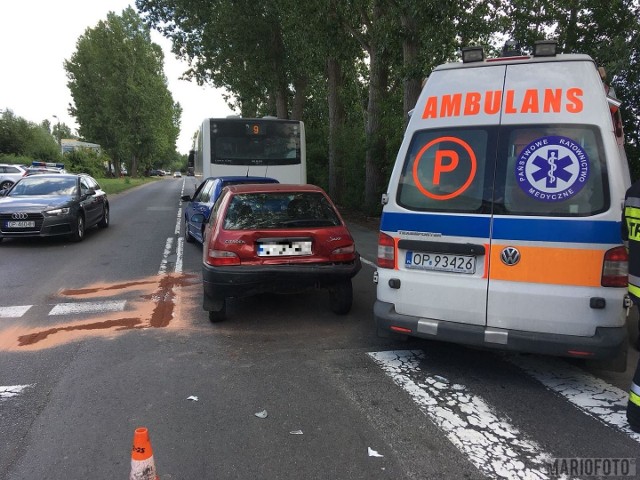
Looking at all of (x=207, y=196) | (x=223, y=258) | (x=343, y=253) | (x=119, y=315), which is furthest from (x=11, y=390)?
(x=207, y=196)

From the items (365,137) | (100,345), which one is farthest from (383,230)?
(365,137)

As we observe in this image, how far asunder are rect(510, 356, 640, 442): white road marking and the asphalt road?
0.02m

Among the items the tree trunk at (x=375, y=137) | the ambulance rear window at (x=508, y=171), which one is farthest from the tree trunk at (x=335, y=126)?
the ambulance rear window at (x=508, y=171)

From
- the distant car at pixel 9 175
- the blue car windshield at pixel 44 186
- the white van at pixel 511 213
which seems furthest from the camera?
the distant car at pixel 9 175

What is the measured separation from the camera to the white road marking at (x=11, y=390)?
3771mm

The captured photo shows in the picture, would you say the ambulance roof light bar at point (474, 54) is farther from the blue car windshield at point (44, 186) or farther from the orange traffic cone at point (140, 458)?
the blue car windshield at point (44, 186)

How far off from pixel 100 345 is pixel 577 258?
4.32 m

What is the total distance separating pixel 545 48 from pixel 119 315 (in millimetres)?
5186

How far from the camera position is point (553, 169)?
12.0 ft

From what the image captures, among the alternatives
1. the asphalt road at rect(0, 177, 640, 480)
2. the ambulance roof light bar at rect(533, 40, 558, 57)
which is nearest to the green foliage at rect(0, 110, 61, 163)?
the asphalt road at rect(0, 177, 640, 480)

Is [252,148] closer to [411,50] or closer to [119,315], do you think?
[411,50]

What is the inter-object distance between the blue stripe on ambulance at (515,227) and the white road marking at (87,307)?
3.88 meters

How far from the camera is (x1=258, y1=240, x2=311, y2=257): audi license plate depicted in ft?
17.4

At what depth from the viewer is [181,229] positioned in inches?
545
